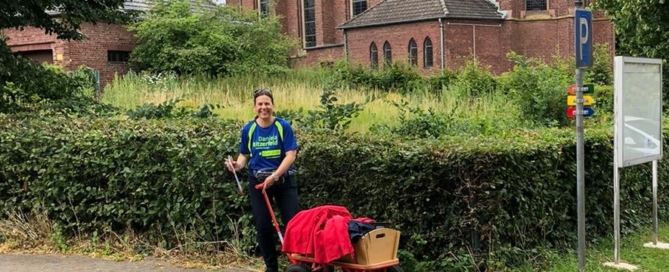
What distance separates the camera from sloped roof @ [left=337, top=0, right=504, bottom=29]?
40875mm

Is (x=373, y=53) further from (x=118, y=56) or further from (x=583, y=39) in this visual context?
(x=583, y=39)

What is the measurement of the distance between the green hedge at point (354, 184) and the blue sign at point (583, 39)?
992mm

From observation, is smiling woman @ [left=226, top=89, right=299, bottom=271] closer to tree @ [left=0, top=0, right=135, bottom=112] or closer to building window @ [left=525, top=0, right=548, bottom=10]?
tree @ [left=0, top=0, right=135, bottom=112]

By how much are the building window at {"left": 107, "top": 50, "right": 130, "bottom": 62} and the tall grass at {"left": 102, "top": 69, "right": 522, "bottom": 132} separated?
12.4 meters

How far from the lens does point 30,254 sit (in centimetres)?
855

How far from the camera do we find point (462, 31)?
4081 centimetres

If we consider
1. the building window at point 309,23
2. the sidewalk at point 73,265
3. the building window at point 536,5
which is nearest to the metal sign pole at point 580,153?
the sidewalk at point 73,265

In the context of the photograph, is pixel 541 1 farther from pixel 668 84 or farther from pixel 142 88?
pixel 142 88

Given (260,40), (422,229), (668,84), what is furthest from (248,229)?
(260,40)

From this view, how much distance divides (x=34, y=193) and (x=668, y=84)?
21919 mm

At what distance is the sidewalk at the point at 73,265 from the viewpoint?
776 centimetres

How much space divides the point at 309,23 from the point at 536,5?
57.5ft

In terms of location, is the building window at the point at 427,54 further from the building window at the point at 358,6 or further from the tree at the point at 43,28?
the tree at the point at 43,28

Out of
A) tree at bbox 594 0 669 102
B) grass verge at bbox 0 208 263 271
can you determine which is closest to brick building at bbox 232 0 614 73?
tree at bbox 594 0 669 102
